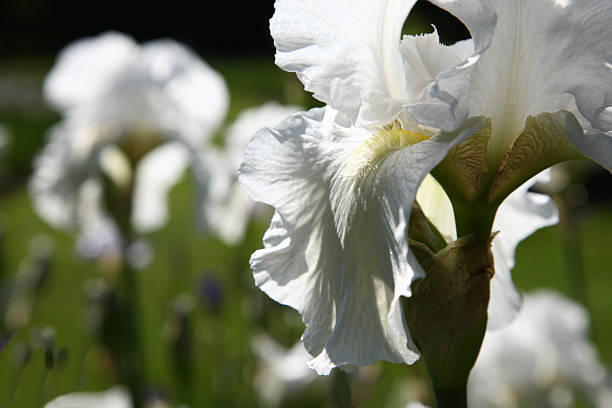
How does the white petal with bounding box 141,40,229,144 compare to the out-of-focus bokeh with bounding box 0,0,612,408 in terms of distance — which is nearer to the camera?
the out-of-focus bokeh with bounding box 0,0,612,408

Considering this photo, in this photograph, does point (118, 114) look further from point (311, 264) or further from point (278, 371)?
point (311, 264)

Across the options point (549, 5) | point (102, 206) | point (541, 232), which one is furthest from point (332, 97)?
point (541, 232)

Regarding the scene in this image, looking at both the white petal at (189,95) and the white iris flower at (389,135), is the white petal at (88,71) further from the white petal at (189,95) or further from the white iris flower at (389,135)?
the white iris flower at (389,135)

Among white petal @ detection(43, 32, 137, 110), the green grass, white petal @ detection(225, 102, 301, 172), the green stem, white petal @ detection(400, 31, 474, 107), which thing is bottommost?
the green grass

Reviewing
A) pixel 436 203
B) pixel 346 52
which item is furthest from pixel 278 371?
pixel 346 52

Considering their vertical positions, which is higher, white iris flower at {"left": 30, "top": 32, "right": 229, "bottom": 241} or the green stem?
the green stem

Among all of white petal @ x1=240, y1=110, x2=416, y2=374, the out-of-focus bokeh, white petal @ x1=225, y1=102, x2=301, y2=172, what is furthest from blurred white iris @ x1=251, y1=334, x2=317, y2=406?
white petal @ x1=240, y1=110, x2=416, y2=374

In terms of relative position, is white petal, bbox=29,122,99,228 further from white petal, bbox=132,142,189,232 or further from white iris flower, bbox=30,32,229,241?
white petal, bbox=132,142,189,232

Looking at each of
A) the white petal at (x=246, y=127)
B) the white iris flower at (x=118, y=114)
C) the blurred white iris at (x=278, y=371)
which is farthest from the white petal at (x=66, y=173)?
the blurred white iris at (x=278, y=371)
